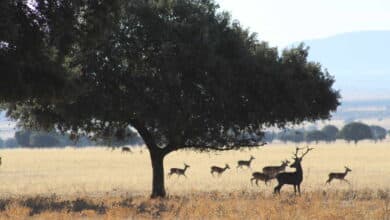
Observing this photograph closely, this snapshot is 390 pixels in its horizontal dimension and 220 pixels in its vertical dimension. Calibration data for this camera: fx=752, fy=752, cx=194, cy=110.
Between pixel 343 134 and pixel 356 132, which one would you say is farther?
pixel 343 134

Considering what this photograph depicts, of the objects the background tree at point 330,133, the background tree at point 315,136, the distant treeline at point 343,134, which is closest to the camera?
the distant treeline at point 343,134

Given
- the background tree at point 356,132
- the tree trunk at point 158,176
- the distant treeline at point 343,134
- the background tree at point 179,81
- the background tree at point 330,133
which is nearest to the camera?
the background tree at point 179,81

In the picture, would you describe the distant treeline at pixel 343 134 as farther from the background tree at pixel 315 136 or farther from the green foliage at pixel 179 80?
the green foliage at pixel 179 80

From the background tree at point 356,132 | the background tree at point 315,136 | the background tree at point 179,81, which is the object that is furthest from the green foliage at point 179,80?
the background tree at point 315,136

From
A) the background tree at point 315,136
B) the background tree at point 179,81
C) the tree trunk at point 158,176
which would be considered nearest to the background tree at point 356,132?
the background tree at point 315,136

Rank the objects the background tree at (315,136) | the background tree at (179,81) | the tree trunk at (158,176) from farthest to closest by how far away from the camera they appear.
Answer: the background tree at (315,136)
the tree trunk at (158,176)
the background tree at (179,81)

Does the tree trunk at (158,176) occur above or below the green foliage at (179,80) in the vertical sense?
below

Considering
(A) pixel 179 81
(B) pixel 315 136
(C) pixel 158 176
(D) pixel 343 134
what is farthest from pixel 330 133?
(A) pixel 179 81

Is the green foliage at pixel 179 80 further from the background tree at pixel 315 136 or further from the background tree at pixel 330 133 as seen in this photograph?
the background tree at pixel 330 133

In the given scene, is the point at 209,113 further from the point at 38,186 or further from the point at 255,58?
the point at 38,186

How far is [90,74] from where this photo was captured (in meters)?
31.0

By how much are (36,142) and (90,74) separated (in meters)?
150

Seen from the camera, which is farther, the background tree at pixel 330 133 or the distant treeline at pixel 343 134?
the background tree at pixel 330 133

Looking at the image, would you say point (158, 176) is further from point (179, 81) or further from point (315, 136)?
point (315, 136)
